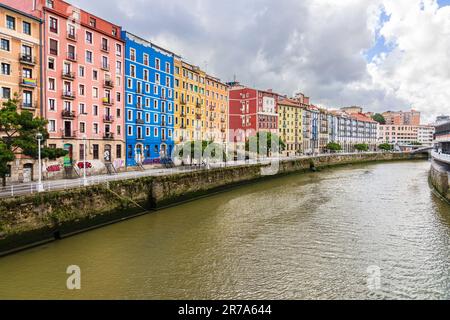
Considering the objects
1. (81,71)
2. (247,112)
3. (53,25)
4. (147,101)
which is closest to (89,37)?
(81,71)

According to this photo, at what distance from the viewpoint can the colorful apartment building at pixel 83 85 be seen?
32.2 meters

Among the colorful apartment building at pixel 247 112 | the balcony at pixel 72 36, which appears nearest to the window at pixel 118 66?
the balcony at pixel 72 36

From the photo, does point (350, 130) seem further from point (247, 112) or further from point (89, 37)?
point (89, 37)

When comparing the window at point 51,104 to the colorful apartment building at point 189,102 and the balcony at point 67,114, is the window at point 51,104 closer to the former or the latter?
the balcony at point 67,114

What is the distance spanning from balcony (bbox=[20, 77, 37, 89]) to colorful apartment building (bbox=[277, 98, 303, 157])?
65785 millimetres

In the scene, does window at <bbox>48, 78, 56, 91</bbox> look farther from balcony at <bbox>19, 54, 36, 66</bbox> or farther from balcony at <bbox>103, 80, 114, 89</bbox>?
balcony at <bbox>103, 80, 114, 89</bbox>

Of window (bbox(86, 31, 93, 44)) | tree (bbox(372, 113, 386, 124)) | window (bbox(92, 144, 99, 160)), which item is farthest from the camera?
tree (bbox(372, 113, 386, 124))

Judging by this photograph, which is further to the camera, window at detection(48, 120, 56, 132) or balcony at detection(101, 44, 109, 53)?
balcony at detection(101, 44, 109, 53)

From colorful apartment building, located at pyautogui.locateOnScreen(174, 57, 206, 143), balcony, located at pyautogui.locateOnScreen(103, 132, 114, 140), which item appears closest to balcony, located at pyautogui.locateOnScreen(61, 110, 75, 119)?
balcony, located at pyautogui.locateOnScreen(103, 132, 114, 140)

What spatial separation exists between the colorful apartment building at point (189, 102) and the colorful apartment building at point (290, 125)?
111 feet

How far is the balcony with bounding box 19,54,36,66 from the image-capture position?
28.8 meters

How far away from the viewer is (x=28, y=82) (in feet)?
96.4

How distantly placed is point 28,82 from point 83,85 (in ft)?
22.7
